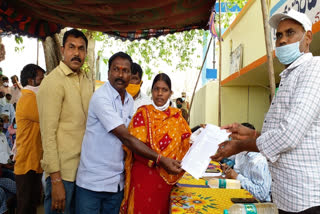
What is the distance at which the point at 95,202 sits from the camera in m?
2.22

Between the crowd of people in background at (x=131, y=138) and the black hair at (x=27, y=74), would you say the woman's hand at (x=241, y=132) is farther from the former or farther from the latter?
the black hair at (x=27, y=74)

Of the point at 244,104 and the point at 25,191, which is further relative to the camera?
the point at 244,104

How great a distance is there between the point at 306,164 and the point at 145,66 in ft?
27.7

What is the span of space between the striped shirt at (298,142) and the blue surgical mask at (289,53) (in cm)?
12

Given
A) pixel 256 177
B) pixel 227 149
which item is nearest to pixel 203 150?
pixel 227 149

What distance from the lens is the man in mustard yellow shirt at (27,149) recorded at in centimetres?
288

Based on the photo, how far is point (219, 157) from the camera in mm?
2076

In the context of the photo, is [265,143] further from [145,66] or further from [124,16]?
[145,66]

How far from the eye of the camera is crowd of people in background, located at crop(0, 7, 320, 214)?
63.3 inches

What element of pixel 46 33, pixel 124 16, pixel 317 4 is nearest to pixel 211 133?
pixel 124 16

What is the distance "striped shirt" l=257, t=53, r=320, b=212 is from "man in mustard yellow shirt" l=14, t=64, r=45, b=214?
2344 millimetres

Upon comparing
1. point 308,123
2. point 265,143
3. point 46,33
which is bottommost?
point 265,143

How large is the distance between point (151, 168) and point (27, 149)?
1486 mm

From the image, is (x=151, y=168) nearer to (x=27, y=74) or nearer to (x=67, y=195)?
(x=67, y=195)
